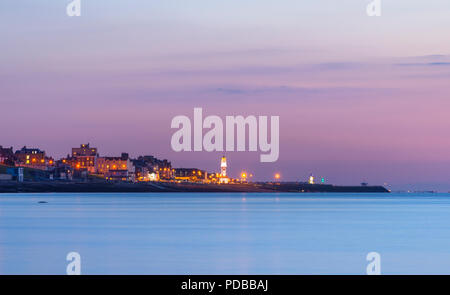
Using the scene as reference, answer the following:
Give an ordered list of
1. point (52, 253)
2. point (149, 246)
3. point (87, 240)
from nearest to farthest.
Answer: point (52, 253) → point (149, 246) → point (87, 240)

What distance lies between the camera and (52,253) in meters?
41.8

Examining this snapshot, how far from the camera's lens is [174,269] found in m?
35.0

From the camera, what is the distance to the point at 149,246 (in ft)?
151

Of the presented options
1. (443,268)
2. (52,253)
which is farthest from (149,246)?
(443,268)

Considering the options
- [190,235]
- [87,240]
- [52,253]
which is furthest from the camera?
[190,235]
